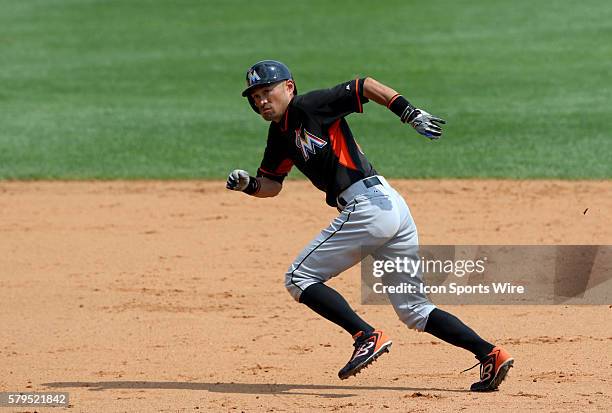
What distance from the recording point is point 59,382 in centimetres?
649

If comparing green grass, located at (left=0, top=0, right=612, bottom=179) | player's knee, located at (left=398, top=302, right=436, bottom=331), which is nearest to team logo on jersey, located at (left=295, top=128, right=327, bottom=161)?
player's knee, located at (left=398, top=302, right=436, bottom=331)

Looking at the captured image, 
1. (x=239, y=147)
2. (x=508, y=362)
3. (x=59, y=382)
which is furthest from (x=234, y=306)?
(x=239, y=147)

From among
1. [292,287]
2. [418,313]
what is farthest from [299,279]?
[418,313]

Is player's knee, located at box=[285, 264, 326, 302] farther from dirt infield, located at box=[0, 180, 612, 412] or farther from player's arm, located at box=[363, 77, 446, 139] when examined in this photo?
player's arm, located at box=[363, 77, 446, 139]

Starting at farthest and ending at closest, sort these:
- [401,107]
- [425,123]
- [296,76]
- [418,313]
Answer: [296,76] < [418,313] < [401,107] < [425,123]

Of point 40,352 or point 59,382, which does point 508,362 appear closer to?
point 59,382

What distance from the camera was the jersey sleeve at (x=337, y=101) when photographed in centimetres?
604

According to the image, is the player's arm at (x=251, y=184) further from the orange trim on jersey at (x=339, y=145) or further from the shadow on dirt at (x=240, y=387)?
the shadow on dirt at (x=240, y=387)

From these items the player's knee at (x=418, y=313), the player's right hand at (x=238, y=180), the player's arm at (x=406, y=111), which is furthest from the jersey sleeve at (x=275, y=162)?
the player's knee at (x=418, y=313)

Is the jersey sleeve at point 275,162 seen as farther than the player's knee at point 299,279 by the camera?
Yes

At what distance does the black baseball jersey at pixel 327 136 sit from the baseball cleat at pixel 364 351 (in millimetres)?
846

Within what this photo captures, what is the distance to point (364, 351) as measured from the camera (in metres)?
5.89

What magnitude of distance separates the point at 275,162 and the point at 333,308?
1.11 meters

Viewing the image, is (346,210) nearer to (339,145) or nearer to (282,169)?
(339,145)
